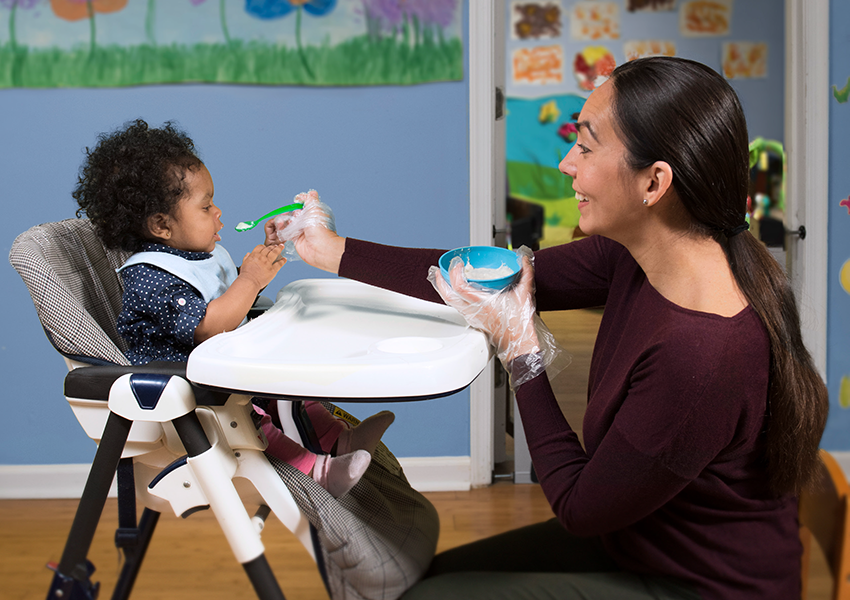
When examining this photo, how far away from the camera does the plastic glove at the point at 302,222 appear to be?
1106 millimetres

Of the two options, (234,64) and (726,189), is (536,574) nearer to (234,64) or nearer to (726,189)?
(726,189)

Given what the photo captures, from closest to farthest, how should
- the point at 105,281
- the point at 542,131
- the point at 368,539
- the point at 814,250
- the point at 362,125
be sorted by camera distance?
the point at 368,539 < the point at 105,281 < the point at 362,125 < the point at 814,250 < the point at 542,131

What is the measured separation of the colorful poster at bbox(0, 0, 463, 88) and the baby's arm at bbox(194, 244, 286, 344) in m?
0.93

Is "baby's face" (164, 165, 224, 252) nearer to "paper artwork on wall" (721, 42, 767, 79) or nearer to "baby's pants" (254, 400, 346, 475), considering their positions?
"baby's pants" (254, 400, 346, 475)

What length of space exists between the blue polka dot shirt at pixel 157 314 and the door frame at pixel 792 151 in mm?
1015

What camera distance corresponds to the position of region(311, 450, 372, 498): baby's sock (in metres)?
0.92

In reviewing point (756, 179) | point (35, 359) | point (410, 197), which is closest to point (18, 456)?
point (35, 359)

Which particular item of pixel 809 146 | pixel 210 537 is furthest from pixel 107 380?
pixel 809 146

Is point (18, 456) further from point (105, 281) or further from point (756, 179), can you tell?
point (756, 179)

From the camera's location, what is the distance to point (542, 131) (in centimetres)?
243

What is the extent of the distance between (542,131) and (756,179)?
709 mm

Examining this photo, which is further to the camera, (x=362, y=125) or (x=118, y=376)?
(x=362, y=125)

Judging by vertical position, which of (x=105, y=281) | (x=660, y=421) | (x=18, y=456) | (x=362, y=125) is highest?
(x=362, y=125)

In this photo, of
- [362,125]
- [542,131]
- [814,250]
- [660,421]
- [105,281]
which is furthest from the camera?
[542,131]
